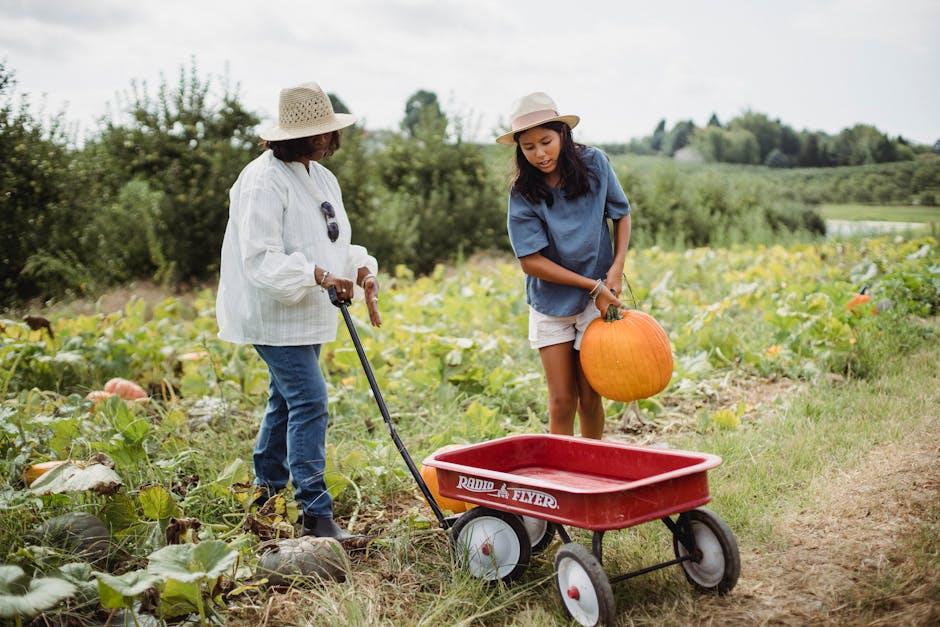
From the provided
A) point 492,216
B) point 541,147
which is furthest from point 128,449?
point 492,216

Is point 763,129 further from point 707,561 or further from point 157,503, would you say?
point 157,503

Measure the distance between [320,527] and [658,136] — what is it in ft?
50.0

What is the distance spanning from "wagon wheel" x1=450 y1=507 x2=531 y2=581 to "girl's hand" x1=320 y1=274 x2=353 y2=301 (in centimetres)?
88

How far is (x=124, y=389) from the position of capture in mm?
4977

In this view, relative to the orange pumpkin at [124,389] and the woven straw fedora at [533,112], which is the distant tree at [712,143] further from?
the woven straw fedora at [533,112]

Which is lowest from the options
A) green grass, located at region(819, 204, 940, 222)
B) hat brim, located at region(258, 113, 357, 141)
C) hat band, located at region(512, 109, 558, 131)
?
green grass, located at region(819, 204, 940, 222)

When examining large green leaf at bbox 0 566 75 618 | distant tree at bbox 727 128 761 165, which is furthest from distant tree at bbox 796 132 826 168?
large green leaf at bbox 0 566 75 618

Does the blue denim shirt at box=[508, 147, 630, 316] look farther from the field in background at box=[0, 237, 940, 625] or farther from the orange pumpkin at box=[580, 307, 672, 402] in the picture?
the field in background at box=[0, 237, 940, 625]

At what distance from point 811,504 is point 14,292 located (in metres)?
7.18

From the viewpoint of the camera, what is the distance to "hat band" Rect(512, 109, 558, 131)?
3441mm

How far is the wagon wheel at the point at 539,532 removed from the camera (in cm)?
317

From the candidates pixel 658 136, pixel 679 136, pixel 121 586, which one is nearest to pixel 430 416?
pixel 121 586

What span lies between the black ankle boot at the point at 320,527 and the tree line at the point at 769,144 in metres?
9.13

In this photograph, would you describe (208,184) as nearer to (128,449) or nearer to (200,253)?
(200,253)
